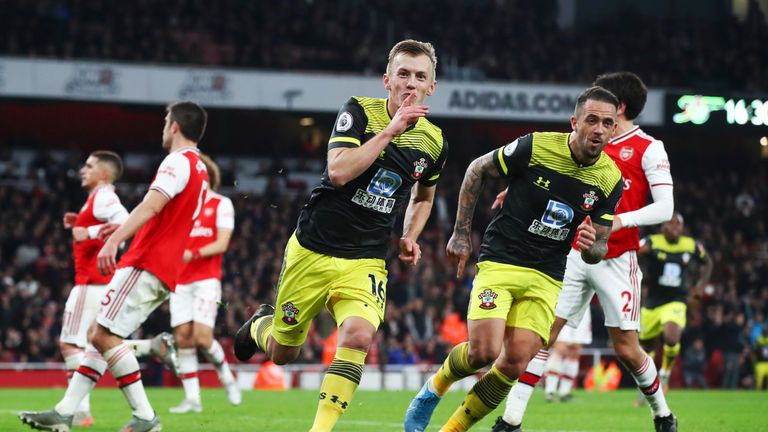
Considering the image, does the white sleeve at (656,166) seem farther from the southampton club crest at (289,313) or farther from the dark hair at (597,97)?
the southampton club crest at (289,313)

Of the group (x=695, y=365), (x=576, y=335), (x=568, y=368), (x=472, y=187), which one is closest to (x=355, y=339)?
(x=472, y=187)

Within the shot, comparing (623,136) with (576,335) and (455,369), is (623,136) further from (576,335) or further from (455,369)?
(576,335)

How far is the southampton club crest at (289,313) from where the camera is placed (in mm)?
6977

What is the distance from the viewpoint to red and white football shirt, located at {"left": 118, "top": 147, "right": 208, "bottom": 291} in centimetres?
808

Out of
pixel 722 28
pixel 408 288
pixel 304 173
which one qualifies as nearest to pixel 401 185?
pixel 408 288

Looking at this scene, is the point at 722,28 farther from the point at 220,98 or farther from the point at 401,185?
the point at 401,185

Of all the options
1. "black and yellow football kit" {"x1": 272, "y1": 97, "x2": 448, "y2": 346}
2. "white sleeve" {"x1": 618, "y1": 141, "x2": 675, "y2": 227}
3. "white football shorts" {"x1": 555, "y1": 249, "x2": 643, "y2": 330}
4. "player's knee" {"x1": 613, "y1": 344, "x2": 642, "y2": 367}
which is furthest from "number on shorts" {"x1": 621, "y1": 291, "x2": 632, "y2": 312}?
"black and yellow football kit" {"x1": 272, "y1": 97, "x2": 448, "y2": 346}

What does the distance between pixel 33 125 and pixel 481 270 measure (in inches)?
1066

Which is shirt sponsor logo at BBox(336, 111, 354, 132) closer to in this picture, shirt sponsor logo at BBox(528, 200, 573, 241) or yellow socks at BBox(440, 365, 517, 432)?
shirt sponsor logo at BBox(528, 200, 573, 241)

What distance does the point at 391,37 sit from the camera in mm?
31969

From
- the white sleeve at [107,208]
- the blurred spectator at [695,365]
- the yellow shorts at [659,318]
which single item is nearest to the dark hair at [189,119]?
the white sleeve at [107,208]

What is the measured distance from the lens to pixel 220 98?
27.6 m

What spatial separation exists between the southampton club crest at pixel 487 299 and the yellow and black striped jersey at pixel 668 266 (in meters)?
7.42

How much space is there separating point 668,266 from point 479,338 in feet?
27.2
